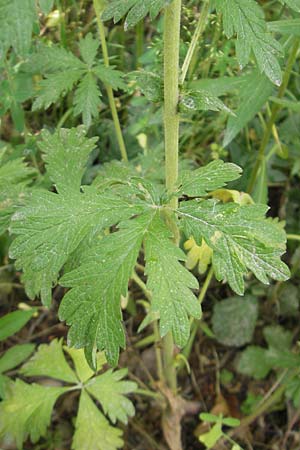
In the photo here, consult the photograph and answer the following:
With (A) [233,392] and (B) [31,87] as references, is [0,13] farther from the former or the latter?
(A) [233,392]

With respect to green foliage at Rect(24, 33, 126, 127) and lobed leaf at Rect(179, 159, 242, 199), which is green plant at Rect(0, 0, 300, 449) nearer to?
lobed leaf at Rect(179, 159, 242, 199)

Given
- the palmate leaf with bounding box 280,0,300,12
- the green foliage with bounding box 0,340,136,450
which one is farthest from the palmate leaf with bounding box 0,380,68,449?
the palmate leaf with bounding box 280,0,300,12

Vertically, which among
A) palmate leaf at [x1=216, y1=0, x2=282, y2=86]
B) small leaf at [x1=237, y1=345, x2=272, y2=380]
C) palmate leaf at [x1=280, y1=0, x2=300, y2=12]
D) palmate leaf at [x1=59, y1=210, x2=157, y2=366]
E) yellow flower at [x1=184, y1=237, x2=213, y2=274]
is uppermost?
palmate leaf at [x1=280, y1=0, x2=300, y2=12]

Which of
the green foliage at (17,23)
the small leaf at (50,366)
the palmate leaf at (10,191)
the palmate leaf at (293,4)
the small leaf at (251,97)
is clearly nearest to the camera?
the green foliage at (17,23)

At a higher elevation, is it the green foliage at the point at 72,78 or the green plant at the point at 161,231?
the green foliage at the point at 72,78

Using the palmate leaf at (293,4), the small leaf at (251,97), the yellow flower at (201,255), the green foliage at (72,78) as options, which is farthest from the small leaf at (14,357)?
the palmate leaf at (293,4)

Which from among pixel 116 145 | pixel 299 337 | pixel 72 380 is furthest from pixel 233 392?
pixel 116 145

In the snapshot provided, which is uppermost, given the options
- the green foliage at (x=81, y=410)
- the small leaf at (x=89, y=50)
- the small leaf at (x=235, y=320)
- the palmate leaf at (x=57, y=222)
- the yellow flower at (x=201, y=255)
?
the small leaf at (x=89, y=50)

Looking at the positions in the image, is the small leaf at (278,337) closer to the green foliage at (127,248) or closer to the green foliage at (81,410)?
the green foliage at (81,410)
